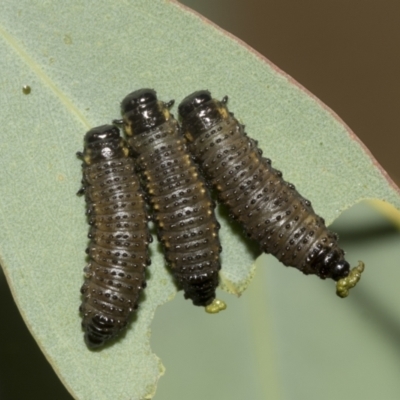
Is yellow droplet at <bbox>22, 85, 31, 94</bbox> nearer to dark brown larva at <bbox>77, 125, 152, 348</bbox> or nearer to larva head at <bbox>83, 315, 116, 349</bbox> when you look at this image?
dark brown larva at <bbox>77, 125, 152, 348</bbox>

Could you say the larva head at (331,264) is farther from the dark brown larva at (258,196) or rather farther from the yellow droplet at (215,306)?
the yellow droplet at (215,306)

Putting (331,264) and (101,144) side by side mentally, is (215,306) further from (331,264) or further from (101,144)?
(101,144)

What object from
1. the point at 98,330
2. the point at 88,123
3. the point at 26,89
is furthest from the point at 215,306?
the point at 26,89

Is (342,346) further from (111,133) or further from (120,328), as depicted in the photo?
(111,133)

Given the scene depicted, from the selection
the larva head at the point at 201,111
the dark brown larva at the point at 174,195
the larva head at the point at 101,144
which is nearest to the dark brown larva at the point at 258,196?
the larva head at the point at 201,111

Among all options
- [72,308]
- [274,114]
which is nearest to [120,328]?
[72,308]

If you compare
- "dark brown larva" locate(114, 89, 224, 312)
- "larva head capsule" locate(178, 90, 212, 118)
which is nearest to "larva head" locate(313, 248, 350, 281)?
"dark brown larva" locate(114, 89, 224, 312)

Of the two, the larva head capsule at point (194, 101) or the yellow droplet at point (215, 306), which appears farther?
the yellow droplet at point (215, 306)
